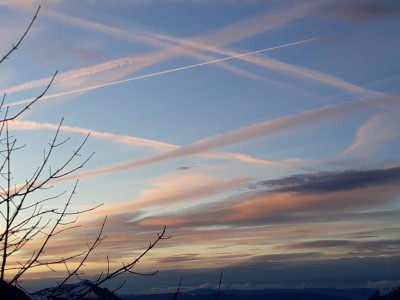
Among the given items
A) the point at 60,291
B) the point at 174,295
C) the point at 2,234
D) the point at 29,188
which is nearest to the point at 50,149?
the point at 29,188

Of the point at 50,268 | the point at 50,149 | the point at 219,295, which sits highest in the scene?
the point at 50,149

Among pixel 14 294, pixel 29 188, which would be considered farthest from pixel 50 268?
pixel 29 188

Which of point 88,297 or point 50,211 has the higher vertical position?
point 50,211

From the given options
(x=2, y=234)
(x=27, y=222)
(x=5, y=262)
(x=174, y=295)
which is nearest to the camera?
(x=5, y=262)

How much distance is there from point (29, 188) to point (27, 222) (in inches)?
16.3

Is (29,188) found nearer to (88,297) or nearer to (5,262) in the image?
(5,262)

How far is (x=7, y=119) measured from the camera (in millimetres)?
6176

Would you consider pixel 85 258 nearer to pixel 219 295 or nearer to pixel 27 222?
pixel 27 222

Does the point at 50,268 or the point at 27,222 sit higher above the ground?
the point at 27,222

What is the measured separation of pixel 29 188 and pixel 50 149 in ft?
1.56

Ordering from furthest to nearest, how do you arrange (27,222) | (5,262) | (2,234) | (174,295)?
(174,295) → (27,222) → (2,234) → (5,262)

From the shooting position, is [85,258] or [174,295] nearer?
[85,258]

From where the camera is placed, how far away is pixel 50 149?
19.3ft

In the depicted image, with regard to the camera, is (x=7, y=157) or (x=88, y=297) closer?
(x=88, y=297)
